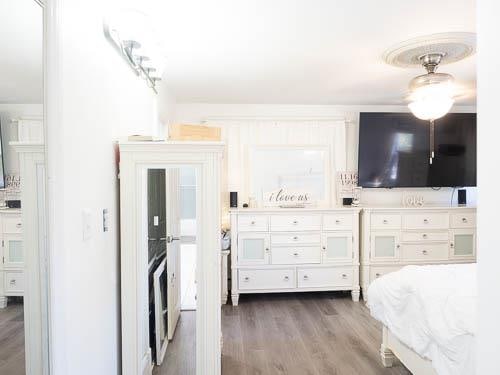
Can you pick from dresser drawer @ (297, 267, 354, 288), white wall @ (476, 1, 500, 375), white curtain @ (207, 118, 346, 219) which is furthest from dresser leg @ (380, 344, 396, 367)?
white curtain @ (207, 118, 346, 219)

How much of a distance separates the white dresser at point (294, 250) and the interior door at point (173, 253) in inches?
42.4

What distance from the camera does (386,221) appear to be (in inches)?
143

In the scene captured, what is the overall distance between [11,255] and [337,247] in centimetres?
328

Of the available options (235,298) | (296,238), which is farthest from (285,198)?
(235,298)

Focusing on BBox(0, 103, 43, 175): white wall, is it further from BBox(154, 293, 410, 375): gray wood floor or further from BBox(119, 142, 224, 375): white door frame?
BBox(154, 293, 410, 375): gray wood floor

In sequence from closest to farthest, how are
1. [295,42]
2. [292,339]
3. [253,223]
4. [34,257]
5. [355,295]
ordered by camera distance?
[34,257] < [295,42] < [292,339] < [253,223] < [355,295]

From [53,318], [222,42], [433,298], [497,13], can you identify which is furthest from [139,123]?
[433,298]

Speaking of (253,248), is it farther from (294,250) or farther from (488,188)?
(488,188)

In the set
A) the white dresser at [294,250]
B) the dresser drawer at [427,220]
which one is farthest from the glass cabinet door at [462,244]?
the white dresser at [294,250]

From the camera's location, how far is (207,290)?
5.54 ft

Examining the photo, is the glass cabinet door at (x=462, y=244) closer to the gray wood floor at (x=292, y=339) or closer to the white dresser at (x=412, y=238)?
the white dresser at (x=412, y=238)

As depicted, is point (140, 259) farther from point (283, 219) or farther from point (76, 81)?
point (283, 219)

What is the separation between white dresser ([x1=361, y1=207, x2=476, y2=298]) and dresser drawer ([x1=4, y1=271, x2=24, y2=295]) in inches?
133

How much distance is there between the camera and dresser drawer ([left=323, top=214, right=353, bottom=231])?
360cm
